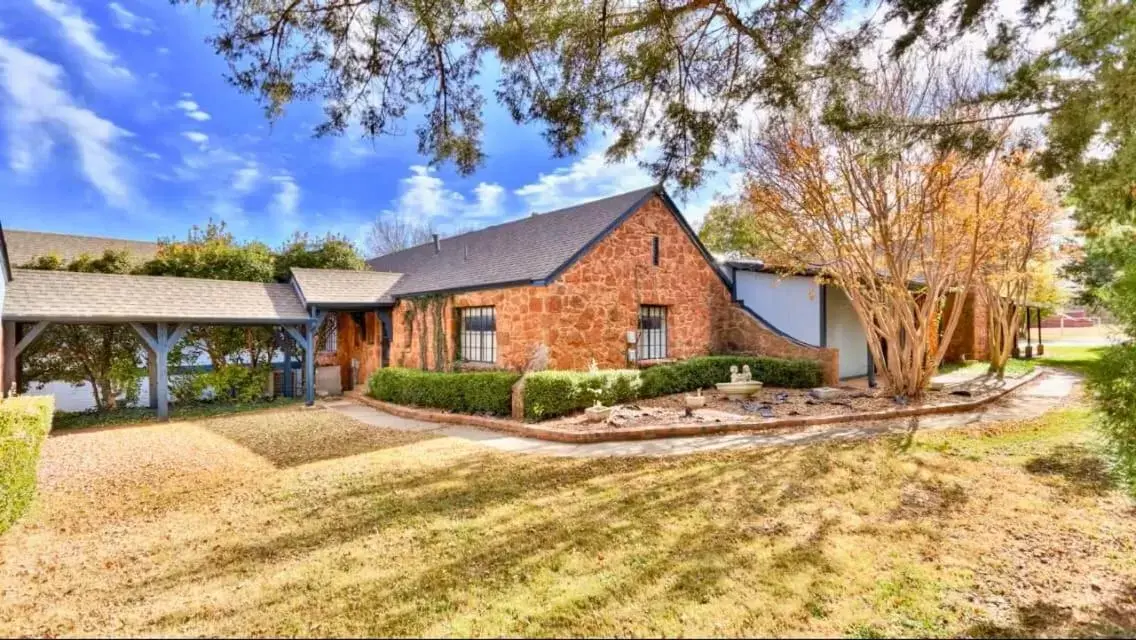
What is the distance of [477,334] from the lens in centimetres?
1359

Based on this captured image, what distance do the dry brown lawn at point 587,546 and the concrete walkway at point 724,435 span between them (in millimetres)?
661

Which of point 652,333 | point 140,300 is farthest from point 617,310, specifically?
point 140,300

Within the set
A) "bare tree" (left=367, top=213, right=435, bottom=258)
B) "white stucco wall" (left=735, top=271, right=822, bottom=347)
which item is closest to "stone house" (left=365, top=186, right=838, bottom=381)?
"white stucco wall" (left=735, top=271, right=822, bottom=347)

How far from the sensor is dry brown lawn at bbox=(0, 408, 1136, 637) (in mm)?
3383

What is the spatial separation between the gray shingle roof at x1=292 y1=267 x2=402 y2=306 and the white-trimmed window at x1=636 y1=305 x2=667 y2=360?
25.4ft

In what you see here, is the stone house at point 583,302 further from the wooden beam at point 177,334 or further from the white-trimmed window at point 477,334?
the wooden beam at point 177,334

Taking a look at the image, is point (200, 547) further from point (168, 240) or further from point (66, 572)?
point (168, 240)

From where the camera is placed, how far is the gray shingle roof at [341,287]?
14805 mm

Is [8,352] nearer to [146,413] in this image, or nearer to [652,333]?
[146,413]

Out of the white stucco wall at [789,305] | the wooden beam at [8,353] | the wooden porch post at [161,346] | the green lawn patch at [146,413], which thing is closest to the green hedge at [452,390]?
the green lawn patch at [146,413]

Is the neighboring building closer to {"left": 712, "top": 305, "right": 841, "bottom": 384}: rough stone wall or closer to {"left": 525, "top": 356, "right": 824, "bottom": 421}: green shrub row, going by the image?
{"left": 712, "top": 305, "right": 841, "bottom": 384}: rough stone wall

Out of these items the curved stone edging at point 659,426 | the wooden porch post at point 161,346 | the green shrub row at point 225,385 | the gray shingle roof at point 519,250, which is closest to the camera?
the curved stone edging at point 659,426

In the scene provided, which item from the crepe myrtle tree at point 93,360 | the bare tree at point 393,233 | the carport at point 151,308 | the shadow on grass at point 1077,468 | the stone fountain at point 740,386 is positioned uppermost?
the bare tree at point 393,233

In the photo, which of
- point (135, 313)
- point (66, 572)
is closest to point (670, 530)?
point (66, 572)
